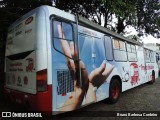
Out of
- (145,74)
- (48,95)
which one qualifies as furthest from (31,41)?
(145,74)

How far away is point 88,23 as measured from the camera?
549 cm

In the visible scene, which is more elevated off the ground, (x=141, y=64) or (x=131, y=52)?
(x=131, y=52)

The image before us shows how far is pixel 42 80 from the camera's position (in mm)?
4113

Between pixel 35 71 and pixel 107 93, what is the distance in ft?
9.93

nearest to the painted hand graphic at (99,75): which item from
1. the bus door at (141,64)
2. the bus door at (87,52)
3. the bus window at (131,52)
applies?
the bus door at (87,52)

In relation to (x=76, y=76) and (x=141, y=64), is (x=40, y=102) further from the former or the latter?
(x=141, y=64)

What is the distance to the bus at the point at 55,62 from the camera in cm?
415

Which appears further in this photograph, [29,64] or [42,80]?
[29,64]

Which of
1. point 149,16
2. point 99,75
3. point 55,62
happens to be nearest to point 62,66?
point 55,62

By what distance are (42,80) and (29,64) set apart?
1.90 ft

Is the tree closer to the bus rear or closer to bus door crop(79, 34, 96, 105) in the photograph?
bus door crop(79, 34, 96, 105)

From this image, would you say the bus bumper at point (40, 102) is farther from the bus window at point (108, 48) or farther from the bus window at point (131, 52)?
the bus window at point (131, 52)

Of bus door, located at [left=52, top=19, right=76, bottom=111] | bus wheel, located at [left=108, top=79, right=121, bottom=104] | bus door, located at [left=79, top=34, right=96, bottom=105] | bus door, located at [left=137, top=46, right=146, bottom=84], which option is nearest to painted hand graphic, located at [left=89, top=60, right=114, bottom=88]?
bus door, located at [left=79, top=34, right=96, bottom=105]

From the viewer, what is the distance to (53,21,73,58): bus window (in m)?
4.38
